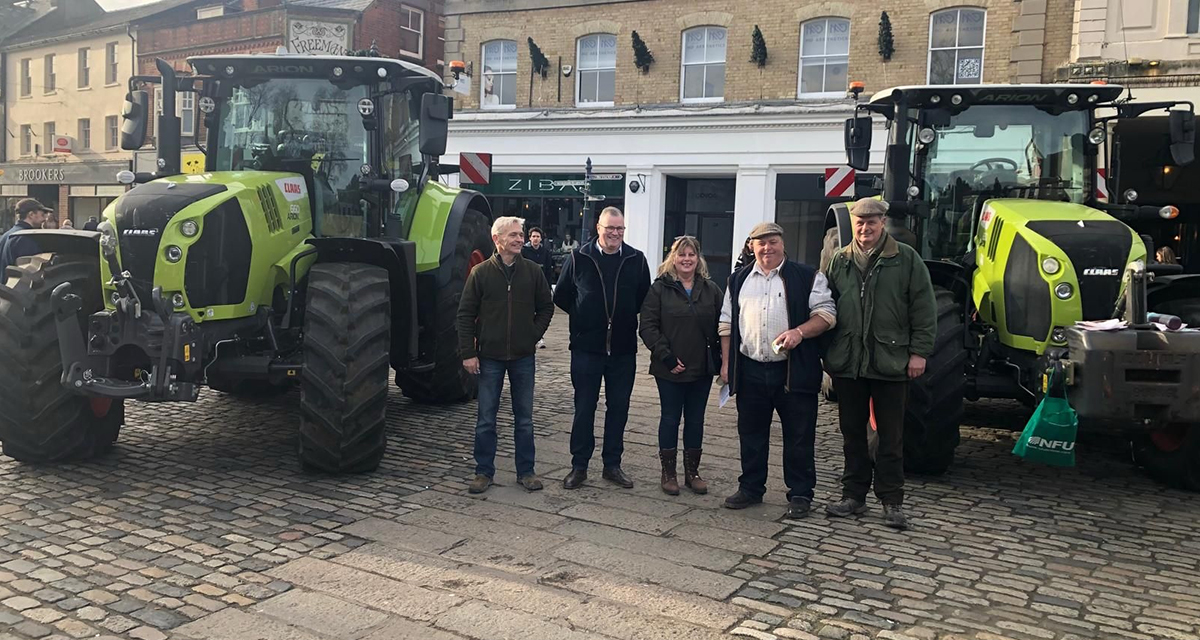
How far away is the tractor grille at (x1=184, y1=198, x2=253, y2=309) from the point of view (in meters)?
6.20

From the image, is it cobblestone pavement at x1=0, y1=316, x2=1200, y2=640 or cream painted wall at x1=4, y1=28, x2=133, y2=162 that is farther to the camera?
cream painted wall at x1=4, y1=28, x2=133, y2=162

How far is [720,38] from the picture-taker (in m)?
19.9

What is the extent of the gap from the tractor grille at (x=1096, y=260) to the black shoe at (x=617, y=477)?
307cm

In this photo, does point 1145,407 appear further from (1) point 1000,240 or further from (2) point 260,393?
(2) point 260,393

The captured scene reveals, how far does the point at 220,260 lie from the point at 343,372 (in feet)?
3.89

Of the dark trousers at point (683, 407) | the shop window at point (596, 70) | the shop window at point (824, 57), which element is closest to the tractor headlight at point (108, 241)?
the dark trousers at point (683, 407)

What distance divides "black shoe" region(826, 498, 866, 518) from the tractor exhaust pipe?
521 centimetres

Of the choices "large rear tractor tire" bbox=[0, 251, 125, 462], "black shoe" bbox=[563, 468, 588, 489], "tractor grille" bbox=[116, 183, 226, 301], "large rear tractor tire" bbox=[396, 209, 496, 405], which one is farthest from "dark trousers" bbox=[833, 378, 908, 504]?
"large rear tractor tire" bbox=[0, 251, 125, 462]

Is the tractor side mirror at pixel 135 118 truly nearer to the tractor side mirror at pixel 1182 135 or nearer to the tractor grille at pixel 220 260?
the tractor grille at pixel 220 260

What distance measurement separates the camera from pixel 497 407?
250 inches

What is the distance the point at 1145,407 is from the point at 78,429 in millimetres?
6500

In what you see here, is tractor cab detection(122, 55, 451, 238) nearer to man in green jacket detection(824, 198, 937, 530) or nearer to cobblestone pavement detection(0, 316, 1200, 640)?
cobblestone pavement detection(0, 316, 1200, 640)

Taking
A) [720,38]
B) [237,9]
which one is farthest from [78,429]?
[237,9]

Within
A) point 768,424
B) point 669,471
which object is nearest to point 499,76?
point 669,471
